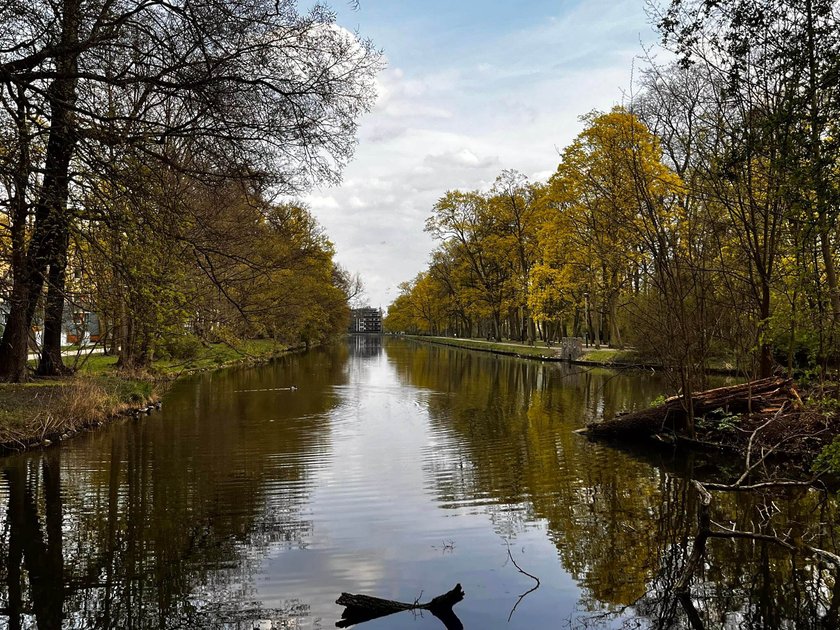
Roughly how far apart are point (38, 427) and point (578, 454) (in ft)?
32.2

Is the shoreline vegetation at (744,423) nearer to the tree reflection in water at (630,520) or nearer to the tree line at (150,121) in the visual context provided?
the tree reflection in water at (630,520)

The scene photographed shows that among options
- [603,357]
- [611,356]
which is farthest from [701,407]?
[603,357]

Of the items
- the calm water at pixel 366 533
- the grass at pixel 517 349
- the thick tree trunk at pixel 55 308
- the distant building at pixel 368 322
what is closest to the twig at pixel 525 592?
the calm water at pixel 366 533

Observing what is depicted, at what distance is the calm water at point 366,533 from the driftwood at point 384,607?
0.29ft

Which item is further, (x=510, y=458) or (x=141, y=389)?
(x=141, y=389)

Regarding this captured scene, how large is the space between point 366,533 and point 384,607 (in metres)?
2.03

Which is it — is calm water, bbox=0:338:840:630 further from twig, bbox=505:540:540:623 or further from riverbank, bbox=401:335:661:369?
riverbank, bbox=401:335:661:369

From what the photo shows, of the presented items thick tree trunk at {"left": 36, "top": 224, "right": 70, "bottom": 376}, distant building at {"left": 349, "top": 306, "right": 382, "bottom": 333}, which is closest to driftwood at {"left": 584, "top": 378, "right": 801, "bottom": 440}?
thick tree trunk at {"left": 36, "top": 224, "right": 70, "bottom": 376}

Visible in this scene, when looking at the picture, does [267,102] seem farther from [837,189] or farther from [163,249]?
[837,189]

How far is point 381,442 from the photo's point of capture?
13031mm

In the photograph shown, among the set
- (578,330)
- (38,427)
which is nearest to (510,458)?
(38,427)

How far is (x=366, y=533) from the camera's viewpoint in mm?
7383

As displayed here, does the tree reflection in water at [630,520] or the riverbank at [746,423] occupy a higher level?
the riverbank at [746,423]

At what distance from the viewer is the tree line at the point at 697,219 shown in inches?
222
